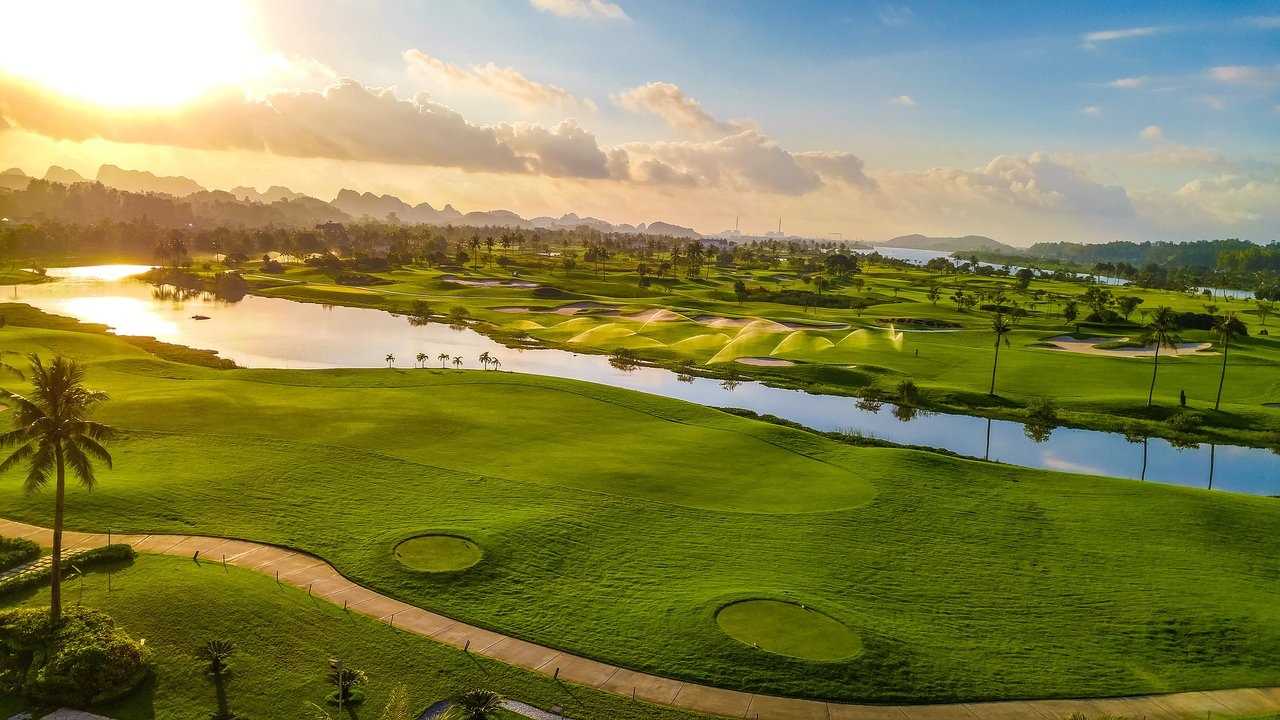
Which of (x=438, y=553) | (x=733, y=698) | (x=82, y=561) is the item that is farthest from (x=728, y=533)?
(x=82, y=561)

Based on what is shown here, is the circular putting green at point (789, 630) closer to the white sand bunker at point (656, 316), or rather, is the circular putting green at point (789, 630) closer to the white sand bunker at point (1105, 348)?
the white sand bunker at point (1105, 348)

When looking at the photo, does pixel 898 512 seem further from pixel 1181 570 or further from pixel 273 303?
pixel 273 303

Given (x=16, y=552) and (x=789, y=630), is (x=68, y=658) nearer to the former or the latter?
(x=16, y=552)

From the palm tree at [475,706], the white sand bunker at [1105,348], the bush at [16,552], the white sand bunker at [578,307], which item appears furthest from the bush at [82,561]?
the white sand bunker at [1105,348]

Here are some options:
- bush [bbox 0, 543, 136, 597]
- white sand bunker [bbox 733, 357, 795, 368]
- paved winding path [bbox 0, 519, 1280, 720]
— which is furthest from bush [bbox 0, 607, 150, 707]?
white sand bunker [bbox 733, 357, 795, 368]

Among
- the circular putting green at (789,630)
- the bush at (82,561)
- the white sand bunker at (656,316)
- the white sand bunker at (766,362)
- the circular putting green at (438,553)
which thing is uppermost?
the white sand bunker at (656,316)

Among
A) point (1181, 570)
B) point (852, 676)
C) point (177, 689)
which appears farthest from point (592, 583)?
point (1181, 570)
